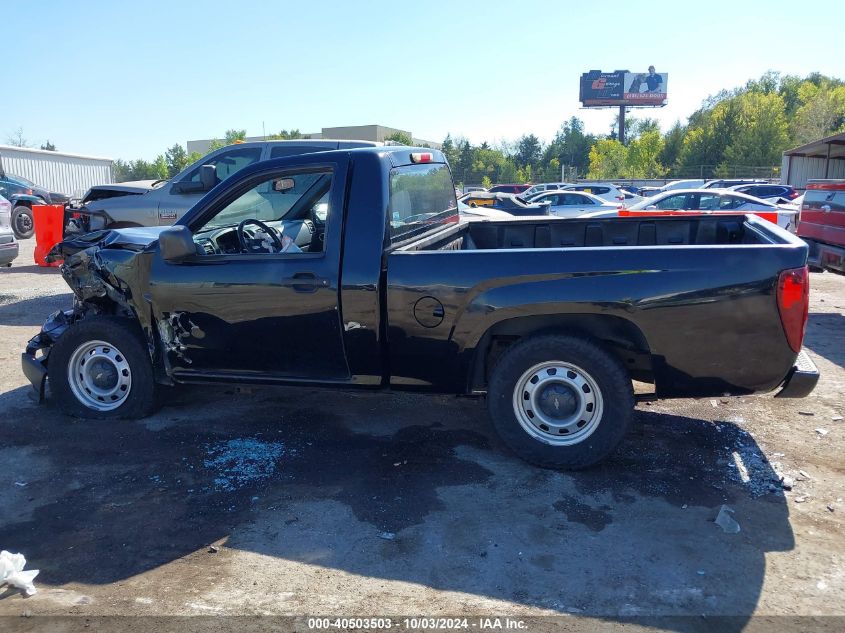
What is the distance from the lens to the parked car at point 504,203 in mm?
14531

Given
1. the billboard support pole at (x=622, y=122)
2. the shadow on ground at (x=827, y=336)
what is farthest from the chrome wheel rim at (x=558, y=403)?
the billboard support pole at (x=622, y=122)

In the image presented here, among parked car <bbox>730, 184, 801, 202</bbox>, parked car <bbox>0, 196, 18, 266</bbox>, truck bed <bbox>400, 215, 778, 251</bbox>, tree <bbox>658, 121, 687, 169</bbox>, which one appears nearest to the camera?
truck bed <bbox>400, 215, 778, 251</bbox>

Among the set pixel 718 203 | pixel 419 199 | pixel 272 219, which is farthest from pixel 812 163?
pixel 272 219

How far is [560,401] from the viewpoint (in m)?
Answer: 4.12

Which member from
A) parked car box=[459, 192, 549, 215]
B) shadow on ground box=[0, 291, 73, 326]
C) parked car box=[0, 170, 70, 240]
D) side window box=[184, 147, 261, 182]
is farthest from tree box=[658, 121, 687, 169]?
shadow on ground box=[0, 291, 73, 326]

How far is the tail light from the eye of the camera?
12.0 ft

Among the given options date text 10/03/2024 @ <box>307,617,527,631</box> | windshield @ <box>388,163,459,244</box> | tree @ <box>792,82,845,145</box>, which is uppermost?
tree @ <box>792,82,845,145</box>

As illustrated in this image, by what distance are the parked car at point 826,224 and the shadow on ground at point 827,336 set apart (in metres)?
0.64

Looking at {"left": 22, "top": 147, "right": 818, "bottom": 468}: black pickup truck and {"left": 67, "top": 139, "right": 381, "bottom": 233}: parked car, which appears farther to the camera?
{"left": 67, "top": 139, "right": 381, "bottom": 233}: parked car

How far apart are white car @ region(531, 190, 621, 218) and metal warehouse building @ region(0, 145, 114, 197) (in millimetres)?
16553

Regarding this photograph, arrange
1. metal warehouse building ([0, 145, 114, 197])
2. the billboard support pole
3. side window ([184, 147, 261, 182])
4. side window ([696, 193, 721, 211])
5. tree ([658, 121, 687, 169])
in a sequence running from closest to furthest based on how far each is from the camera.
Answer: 1. side window ([184, 147, 261, 182])
2. side window ([696, 193, 721, 211])
3. metal warehouse building ([0, 145, 114, 197])
4. tree ([658, 121, 687, 169])
5. the billboard support pole

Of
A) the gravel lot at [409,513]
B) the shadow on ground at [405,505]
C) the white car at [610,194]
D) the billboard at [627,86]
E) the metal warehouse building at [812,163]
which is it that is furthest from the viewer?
the billboard at [627,86]

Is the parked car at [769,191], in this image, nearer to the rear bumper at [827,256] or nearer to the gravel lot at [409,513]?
the rear bumper at [827,256]

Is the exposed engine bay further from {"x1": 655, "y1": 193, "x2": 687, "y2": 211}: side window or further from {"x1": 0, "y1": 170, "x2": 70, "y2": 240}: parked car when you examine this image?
{"x1": 0, "y1": 170, "x2": 70, "y2": 240}: parked car
